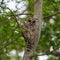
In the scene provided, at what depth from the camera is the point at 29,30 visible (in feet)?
6.50

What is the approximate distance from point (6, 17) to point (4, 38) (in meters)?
0.31

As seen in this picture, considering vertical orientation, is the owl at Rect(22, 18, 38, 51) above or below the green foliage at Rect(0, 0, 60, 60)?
below

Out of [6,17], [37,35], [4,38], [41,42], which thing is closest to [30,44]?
[37,35]

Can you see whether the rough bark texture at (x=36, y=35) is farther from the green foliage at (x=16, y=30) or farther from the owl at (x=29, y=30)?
the green foliage at (x=16, y=30)

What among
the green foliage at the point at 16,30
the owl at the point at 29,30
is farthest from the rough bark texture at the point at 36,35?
the green foliage at the point at 16,30

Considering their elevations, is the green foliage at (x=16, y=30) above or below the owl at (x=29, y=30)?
above

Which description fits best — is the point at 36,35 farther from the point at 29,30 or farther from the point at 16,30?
the point at 16,30

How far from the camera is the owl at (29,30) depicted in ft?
6.33

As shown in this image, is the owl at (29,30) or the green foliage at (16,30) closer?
the owl at (29,30)

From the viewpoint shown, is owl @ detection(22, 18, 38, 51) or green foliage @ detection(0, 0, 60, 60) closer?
owl @ detection(22, 18, 38, 51)

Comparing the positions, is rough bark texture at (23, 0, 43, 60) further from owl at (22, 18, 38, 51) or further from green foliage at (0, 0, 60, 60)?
green foliage at (0, 0, 60, 60)

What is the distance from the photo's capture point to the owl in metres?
1.93

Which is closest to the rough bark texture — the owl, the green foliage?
the owl

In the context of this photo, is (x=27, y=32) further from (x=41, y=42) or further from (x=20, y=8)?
(x=41, y=42)
